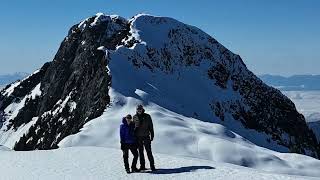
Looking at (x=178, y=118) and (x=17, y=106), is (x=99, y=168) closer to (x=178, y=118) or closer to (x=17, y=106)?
(x=178, y=118)

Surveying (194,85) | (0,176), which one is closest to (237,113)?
(194,85)

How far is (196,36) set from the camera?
95.7 meters

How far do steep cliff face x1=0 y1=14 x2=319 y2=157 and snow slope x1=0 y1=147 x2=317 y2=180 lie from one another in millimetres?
37681

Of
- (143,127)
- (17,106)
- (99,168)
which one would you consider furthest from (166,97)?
(17,106)

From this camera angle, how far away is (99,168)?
2267cm

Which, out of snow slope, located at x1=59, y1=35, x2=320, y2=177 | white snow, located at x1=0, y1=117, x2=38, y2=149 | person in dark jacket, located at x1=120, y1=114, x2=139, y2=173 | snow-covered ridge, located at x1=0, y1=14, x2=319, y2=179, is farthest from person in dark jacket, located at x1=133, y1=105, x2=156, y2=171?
white snow, located at x1=0, y1=117, x2=38, y2=149

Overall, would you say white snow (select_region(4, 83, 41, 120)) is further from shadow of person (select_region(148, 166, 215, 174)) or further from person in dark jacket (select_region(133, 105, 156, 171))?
person in dark jacket (select_region(133, 105, 156, 171))

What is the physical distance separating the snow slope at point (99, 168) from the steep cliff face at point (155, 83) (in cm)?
3768

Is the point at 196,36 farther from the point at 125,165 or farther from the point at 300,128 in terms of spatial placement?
the point at 125,165

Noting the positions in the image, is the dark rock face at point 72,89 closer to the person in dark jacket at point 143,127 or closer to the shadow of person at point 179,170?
the shadow of person at point 179,170

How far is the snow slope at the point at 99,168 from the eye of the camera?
20.9 m

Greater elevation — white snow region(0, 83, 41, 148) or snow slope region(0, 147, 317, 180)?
white snow region(0, 83, 41, 148)

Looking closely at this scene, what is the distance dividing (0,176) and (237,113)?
223 feet

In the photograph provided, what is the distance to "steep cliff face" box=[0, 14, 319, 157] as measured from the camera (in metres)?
76.2
